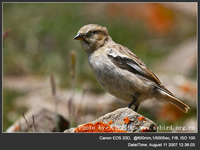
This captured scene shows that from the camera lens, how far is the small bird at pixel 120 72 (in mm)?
5305

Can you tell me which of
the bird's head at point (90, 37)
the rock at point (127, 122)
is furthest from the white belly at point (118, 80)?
the rock at point (127, 122)

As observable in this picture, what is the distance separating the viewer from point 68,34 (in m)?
11.0

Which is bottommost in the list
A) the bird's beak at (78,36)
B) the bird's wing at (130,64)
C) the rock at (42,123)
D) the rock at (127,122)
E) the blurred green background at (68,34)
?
the rock at (127,122)

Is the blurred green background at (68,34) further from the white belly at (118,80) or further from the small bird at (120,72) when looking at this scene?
the white belly at (118,80)

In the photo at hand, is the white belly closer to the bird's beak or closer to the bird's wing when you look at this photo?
the bird's wing

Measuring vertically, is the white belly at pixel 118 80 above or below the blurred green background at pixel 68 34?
below

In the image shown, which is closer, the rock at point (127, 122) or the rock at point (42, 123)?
the rock at point (127, 122)

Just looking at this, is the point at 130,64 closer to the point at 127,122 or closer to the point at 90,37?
the point at 90,37

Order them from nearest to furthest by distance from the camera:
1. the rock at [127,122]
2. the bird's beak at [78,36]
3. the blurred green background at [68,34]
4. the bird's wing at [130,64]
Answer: the rock at [127,122]
the bird's wing at [130,64]
the bird's beak at [78,36]
the blurred green background at [68,34]

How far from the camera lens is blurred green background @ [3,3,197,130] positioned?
32.5 ft

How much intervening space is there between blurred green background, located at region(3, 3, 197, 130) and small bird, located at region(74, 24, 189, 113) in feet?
9.73

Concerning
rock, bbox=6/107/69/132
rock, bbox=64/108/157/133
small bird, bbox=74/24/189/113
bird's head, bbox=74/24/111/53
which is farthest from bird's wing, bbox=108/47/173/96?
rock, bbox=6/107/69/132

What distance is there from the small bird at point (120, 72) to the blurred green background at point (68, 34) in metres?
2.97

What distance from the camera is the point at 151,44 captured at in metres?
12.3
